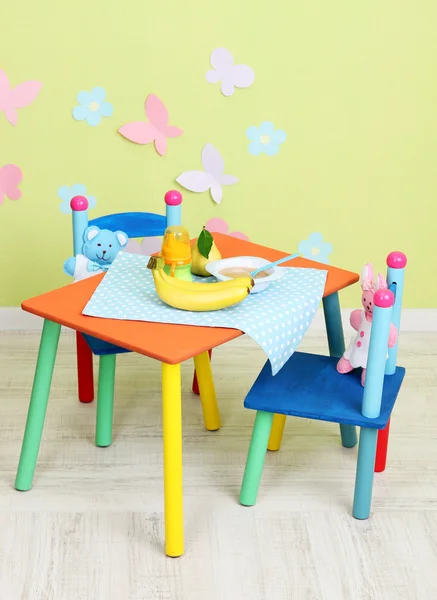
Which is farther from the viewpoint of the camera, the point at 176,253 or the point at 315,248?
the point at 315,248

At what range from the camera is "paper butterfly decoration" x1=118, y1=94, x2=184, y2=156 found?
2.63m

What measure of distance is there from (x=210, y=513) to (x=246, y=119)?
125cm

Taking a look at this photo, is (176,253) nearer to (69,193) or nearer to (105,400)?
(105,400)

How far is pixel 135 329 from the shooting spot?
5.56 ft

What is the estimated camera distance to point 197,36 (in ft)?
8.40

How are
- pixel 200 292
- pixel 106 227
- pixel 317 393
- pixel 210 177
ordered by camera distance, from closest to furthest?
pixel 200 292, pixel 317 393, pixel 106 227, pixel 210 177

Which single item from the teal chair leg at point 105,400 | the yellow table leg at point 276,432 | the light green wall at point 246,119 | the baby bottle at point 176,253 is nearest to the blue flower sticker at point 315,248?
the light green wall at point 246,119

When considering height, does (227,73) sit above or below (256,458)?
above

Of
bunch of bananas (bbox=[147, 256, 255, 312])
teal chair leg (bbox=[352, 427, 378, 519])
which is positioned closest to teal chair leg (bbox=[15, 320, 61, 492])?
bunch of bananas (bbox=[147, 256, 255, 312])

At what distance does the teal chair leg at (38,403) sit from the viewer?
187 cm

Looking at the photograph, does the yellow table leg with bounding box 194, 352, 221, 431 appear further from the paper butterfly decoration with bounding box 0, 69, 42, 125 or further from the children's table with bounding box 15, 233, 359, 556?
the paper butterfly decoration with bounding box 0, 69, 42, 125

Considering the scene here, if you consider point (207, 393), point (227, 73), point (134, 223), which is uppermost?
point (227, 73)

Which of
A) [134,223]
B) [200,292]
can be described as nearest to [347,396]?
[200,292]

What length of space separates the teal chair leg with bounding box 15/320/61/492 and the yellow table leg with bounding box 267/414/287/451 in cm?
55
